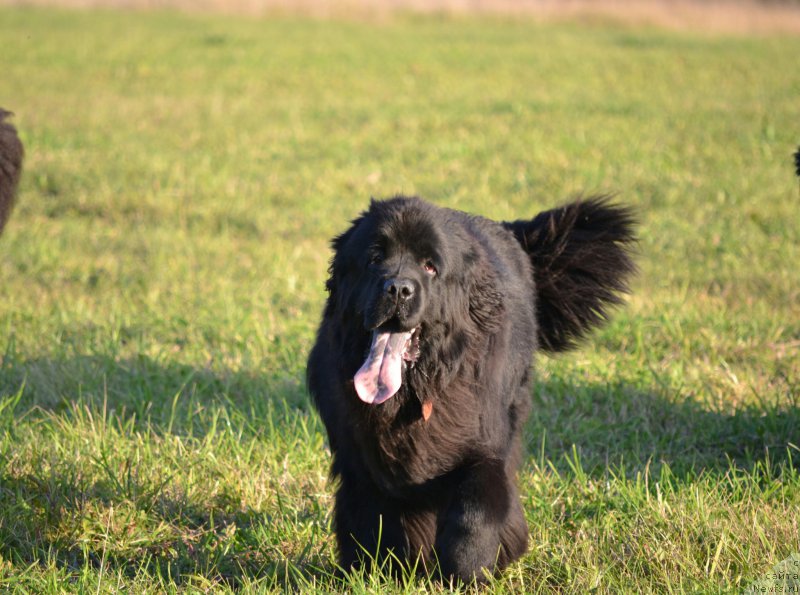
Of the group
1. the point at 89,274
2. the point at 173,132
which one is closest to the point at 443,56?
the point at 173,132

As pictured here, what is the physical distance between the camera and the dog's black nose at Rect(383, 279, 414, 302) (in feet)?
10.3

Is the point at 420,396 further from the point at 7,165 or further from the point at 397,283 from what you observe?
the point at 7,165

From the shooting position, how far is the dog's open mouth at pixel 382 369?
321 centimetres

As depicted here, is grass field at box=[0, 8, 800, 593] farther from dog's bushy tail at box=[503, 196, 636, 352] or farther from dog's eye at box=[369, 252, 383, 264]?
dog's eye at box=[369, 252, 383, 264]

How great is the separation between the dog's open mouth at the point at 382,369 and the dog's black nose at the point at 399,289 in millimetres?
151

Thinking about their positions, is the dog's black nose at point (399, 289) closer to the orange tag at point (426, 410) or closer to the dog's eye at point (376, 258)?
the dog's eye at point (376, 258)

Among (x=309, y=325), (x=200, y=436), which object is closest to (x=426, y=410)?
(x=200, y=436)

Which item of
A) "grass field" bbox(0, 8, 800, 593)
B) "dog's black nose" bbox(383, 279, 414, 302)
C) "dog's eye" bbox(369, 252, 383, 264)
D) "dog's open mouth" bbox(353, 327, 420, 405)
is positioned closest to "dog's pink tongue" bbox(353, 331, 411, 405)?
"dog's open mouth" bbox(353, 327, 420, 405)

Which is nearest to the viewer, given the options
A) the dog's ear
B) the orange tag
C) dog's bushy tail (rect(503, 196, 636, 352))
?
the orange tag

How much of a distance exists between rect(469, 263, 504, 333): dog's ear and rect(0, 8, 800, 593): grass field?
0.93 m

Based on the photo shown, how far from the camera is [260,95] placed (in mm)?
16688

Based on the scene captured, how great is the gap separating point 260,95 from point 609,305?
12837 mm

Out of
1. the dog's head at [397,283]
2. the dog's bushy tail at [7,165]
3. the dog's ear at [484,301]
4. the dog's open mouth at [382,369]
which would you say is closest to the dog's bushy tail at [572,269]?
the dog's ear at [484,301]

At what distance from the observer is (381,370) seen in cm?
324
